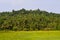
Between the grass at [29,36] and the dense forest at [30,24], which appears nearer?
the grass at [29,36]

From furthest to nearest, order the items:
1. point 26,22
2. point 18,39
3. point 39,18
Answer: point 39,18 < point 26,22 < point 18,39

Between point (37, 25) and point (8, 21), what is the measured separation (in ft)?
23.1

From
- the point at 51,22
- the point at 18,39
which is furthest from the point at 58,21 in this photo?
the point at 18,39

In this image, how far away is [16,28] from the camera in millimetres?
41812

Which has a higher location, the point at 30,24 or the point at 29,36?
the point at 29,36

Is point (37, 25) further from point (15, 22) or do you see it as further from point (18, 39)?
point (18, 39)

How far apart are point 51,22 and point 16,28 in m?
9.25

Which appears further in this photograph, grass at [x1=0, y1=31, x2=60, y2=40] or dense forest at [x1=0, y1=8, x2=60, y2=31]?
dense forest at [x1=0, y1=8, x2=60, y2=31]

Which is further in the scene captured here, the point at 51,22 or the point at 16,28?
the point at 51,22

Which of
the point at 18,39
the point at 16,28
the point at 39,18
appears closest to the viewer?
the point at 18,39

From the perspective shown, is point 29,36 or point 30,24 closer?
point 29,36

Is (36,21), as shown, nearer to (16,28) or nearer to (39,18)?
(39,18)

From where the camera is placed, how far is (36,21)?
47.5 meters

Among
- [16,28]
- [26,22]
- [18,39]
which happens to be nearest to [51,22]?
[26,22]
